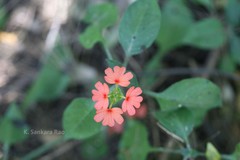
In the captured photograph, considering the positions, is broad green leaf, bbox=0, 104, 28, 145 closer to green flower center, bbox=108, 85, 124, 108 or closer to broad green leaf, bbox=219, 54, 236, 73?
green flower center, bbox=108, 85, 124, 108

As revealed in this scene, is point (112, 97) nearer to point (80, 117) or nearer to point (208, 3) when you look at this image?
point (80, 117)

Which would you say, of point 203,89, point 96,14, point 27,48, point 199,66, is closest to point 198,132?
point 199,66

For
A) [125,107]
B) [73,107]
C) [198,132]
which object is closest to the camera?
[125,107]

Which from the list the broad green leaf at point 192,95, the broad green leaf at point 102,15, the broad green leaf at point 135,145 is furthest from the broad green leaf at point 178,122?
the broad green leaf at point 102,15

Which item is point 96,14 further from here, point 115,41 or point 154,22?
point 115,41

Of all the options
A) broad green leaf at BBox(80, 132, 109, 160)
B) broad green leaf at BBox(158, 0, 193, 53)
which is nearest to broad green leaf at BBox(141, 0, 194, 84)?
broad green leaf at BBox(158, 0, 193, 53)

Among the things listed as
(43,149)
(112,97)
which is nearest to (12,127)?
(43,149)
